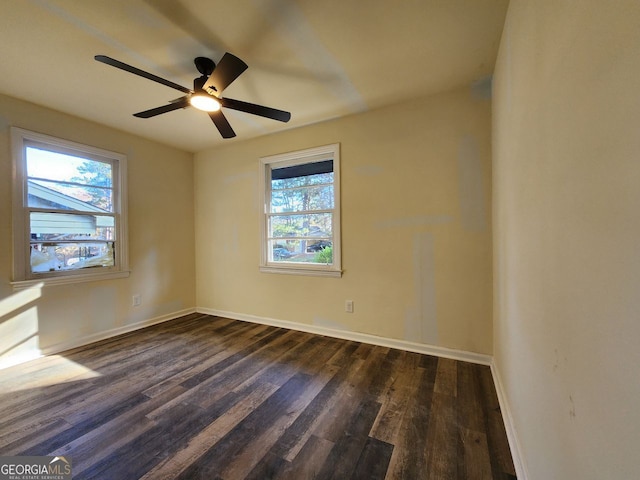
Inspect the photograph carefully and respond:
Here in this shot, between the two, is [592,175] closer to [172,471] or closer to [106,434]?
[172,471]

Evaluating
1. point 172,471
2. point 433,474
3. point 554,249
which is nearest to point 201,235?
point 172,471

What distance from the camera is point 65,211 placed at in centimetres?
273

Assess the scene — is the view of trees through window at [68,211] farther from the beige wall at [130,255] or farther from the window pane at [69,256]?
the beige wall at [130,255]

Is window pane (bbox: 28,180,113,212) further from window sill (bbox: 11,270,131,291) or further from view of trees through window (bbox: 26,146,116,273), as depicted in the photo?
window sill (bbox: 11,270,131,291)

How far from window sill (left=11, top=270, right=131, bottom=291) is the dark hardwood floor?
2.42ft

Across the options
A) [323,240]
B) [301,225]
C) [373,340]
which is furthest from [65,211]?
[373,340]

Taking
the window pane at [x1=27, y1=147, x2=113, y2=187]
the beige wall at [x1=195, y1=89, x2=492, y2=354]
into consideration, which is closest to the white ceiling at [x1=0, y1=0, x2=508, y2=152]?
the beige wall at [x1=195, y1=89, x2=492, y2=354]

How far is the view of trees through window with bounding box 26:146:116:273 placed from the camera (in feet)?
8.43

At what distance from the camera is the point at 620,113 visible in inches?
19.7

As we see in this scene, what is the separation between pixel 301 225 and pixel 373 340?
1.60 meters

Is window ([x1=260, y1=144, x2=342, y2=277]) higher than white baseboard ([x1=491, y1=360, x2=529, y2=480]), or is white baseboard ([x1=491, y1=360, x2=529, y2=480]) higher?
window ([x1=260, y1=144, x2=342, y2=277])

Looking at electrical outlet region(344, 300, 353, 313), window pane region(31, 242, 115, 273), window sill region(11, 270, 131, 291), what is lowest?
electrical outlet region(344, 300, 353, 313)

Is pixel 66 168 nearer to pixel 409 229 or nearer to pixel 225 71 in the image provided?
pixel 225 71

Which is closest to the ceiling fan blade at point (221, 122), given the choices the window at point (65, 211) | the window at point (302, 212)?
the window at point (302, 212)
